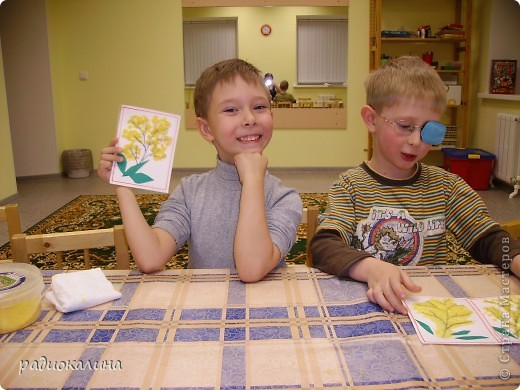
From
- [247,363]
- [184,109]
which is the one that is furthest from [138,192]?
[247,363]

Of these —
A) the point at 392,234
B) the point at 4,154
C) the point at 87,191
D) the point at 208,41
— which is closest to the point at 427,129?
the point at 392,234

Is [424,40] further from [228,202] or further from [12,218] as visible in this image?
[12,218]

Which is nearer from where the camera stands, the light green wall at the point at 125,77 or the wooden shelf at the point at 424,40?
the wooden shelf at the point at 424,40

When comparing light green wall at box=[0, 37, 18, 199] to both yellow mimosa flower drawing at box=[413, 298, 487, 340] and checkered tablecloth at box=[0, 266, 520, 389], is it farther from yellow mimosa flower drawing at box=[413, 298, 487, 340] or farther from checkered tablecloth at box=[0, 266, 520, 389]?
yellow mimosa flower drawing at box=[413, 298, 487, 340]

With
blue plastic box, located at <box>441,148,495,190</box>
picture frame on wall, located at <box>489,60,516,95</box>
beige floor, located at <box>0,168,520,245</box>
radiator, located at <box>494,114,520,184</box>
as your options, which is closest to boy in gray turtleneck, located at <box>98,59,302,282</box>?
beige floor, located at <box>0,168,520,245</box>

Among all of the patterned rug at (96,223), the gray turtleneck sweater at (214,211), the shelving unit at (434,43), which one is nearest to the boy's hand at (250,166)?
the gray turtleneck sweater at (214,211)

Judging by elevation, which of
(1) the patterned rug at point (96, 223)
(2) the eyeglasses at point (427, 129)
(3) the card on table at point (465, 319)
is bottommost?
(1) the patterned rug at point (96, 223)

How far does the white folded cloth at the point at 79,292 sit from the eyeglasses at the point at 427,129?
0.79 metres

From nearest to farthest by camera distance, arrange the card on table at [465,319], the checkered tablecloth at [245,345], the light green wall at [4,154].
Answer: the checkered tablecloth at [245,345]
the card on table at [465,319]
the light green wall at [4,154]

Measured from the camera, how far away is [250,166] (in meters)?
1.09

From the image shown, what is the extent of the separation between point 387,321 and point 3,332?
0.62 meters

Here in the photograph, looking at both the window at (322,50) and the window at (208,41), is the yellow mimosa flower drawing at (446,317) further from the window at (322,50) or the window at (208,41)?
the window at (322,50)

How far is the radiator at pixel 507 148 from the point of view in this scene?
4804 millimetres

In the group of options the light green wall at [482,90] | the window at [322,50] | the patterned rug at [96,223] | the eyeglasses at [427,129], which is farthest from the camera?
the window at [322,50]
